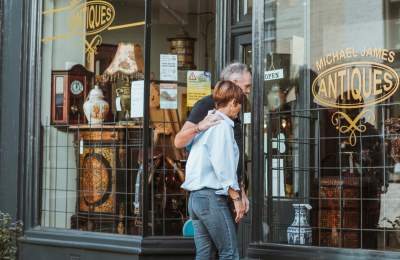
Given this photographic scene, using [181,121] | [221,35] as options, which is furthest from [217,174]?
[221,35]

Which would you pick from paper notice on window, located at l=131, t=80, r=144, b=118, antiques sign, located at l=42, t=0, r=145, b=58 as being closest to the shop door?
paper notice on window, located at l=131, t=80, r=144, b=118

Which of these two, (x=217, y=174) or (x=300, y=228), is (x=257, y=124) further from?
(x=217, y=174)

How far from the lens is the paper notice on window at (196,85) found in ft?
21.5

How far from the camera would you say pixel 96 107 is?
691 centimetres

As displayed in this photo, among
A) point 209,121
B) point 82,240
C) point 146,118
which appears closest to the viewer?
point 209,121

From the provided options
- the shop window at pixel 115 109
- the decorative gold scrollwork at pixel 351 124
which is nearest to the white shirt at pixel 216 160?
the decorative gold scrollwork at pixel 351 124

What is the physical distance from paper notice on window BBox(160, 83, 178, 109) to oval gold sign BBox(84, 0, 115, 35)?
0.86 metres

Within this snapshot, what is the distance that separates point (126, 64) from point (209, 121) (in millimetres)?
2262

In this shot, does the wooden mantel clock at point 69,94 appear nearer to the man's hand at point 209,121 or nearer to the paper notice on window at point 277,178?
the paper notice on window at point 277,178

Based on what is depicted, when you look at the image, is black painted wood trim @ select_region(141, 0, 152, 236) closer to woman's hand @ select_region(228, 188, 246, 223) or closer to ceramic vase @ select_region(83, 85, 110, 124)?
ceramic vase @ select_region(83, 85, 110, 124)

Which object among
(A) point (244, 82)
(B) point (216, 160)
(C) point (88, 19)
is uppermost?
(C) point (88, 19)

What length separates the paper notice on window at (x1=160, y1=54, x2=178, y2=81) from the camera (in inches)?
257

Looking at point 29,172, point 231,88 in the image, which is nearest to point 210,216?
point 231,88

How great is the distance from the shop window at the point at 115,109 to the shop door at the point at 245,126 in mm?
260
